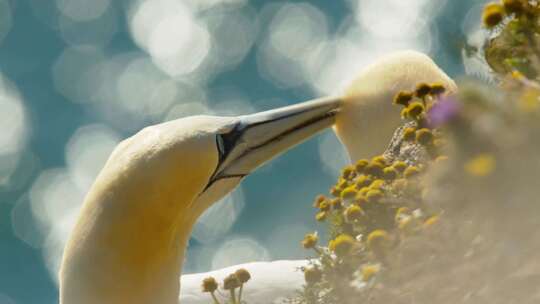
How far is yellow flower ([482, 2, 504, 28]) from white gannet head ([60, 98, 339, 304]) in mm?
928

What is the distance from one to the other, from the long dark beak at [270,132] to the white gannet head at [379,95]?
2.4 inches

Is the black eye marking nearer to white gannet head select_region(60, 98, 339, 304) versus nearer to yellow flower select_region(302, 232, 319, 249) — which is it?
white gannet head select_region(60, 98, 339, 304)

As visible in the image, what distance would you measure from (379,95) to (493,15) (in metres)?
0.87

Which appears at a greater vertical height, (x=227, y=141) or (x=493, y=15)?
(x=227, y=141)

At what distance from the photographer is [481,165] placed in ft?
5.44

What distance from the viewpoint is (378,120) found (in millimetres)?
3637

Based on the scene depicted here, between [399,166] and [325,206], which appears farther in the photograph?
[325,206]

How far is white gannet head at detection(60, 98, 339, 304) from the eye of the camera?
11.0 feet

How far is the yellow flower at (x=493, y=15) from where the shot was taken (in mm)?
2752

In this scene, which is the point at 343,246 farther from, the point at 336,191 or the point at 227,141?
the point at 227,141

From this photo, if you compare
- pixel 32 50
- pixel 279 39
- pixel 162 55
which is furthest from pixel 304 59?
pixel 32 50

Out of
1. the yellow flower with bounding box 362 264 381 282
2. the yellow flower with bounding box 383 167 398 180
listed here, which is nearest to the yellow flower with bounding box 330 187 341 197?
the yellow flower with bounding box 383 167 398 180

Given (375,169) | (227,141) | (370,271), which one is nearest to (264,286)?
(227,141)

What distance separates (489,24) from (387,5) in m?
18.7
